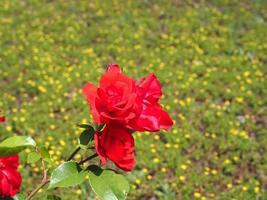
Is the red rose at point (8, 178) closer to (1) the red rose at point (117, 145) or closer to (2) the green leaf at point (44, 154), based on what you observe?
(2) the green leaf at point (44, 154)

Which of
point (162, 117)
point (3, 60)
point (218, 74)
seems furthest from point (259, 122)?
point (162, 117)

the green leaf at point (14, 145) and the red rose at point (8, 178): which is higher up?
the green leaf at point (14, 145)

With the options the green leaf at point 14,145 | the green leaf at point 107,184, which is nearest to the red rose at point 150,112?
the green leaf at point 107,184

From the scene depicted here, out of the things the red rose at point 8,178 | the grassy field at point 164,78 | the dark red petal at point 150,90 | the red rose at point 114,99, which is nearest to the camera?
the red rose at point 114,99

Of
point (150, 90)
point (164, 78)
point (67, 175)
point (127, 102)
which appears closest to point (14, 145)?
point (67, 175)

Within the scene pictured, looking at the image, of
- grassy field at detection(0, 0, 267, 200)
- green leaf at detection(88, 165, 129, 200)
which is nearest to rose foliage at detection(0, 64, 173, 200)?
green leaf at detection(88, 165, 129, 200)

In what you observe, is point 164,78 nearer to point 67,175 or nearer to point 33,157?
point 33,157

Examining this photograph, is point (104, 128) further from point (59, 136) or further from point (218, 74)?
point (218, 74)
